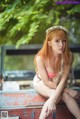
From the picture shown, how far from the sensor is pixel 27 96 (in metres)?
2.42

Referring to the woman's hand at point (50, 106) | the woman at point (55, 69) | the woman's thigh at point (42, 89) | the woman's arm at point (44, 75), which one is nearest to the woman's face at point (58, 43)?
the woman at point (55, 69)

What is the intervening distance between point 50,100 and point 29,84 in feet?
6.88

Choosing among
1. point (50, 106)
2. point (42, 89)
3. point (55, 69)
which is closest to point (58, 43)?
point (55, 69)

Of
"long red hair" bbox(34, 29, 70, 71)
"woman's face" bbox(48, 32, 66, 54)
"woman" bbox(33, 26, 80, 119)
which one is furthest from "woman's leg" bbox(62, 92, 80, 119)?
"woman's face" bbox(48, 32, 66, 54)

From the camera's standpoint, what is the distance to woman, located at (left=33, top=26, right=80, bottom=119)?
2.30 metres

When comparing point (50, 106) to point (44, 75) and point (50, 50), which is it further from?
point (50, 50)

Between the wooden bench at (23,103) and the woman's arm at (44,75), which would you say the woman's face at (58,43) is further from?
the wooden bench at (23,103)

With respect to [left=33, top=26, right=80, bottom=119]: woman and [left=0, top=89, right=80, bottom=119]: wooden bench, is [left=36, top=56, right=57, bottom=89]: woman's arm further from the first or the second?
[left=0, top=89, right=80, bottom=119]: wooden bench

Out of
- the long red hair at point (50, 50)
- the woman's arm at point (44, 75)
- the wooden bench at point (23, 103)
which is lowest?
the wooden bench at point (23, 103)

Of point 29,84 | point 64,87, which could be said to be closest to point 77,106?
point 64,87

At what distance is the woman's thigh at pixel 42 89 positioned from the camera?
2289 mm

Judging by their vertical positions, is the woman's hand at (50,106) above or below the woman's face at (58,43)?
below

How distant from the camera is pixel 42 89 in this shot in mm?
2334

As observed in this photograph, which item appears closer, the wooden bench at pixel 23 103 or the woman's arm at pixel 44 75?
the woman's arm at pixel 44 75
